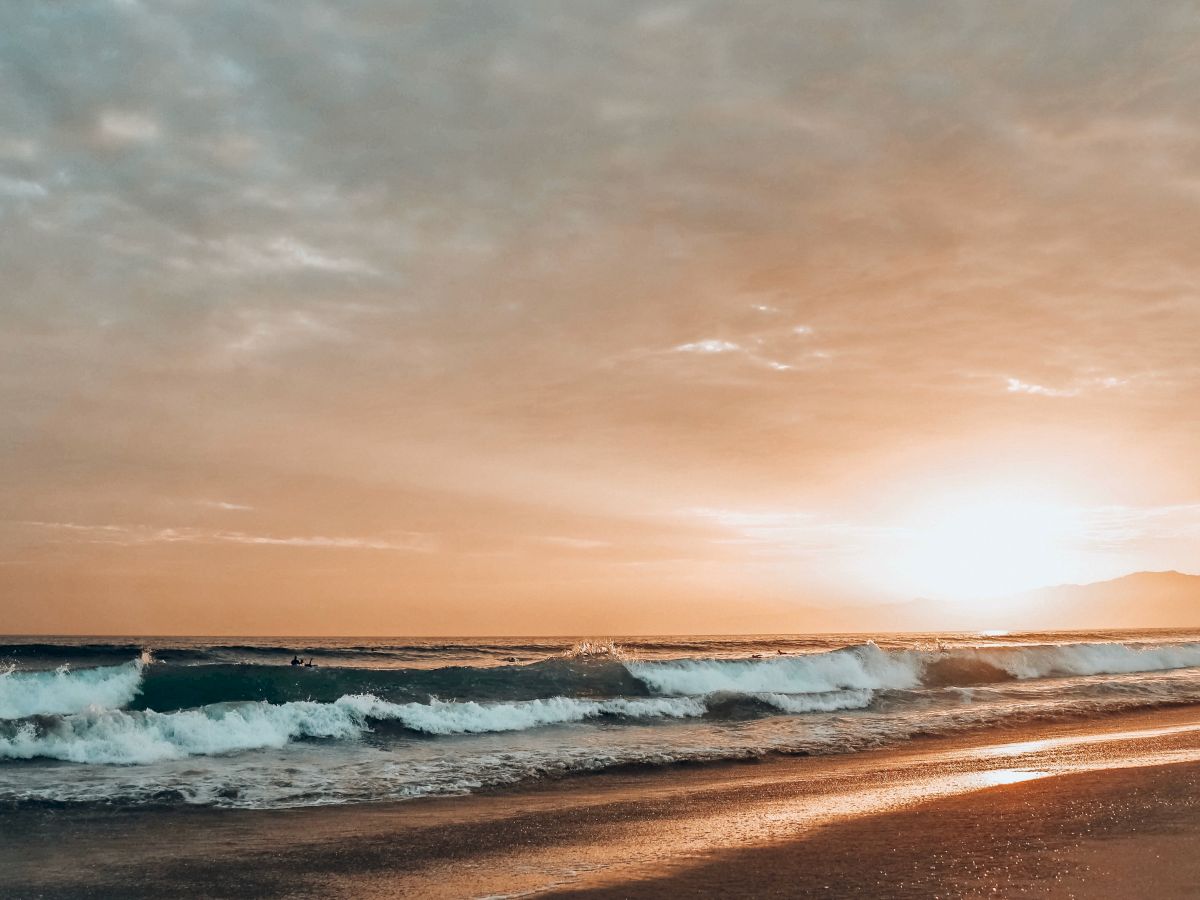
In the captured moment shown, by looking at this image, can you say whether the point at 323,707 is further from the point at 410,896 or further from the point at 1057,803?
the point at 1057,803

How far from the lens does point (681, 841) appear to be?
363 inches

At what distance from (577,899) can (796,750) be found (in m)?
10.9

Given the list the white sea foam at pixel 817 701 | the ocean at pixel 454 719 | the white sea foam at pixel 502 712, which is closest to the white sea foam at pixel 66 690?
the ocean at pixel 454 719

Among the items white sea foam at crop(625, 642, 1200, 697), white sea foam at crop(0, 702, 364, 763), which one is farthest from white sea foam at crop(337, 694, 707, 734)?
white sea foam at crop(625, 642, 1200, 697)

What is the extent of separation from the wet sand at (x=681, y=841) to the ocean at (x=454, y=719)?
1.57m

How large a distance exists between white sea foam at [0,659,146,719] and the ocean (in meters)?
0.05

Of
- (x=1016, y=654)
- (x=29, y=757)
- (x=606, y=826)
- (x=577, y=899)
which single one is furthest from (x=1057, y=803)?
(x=1016, y=654)

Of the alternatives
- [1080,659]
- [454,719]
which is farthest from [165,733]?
[1080,659]

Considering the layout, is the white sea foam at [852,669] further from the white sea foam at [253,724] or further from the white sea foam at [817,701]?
the white sea foam at [253,724]

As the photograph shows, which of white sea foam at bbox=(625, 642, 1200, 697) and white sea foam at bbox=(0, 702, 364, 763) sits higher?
white sea foam at bbox=(0, 702, 364, 763)

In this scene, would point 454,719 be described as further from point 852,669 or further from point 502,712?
point 852,669

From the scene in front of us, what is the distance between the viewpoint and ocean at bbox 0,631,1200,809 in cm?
1355

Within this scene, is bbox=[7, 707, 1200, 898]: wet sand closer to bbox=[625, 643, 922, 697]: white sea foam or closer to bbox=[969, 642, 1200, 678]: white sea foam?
bbox=[625, 643, 922, 697]: white sea foam

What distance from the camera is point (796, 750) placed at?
16906 millimetres
